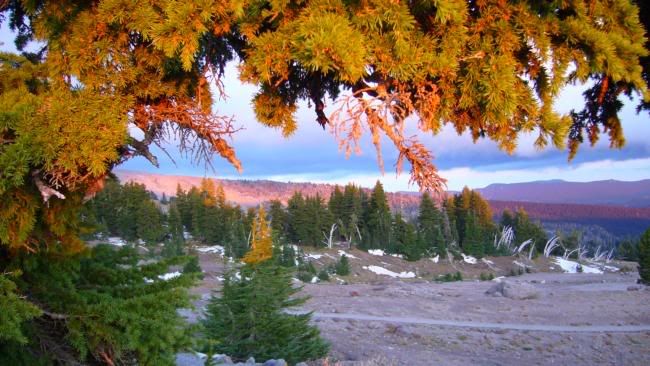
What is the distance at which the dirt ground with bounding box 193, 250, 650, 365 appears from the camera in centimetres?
1439

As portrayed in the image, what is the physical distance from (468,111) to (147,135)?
6.47 feet

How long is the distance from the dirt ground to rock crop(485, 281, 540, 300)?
0.52 meters

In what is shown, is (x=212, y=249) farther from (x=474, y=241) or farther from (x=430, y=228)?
(x=474, y=241)

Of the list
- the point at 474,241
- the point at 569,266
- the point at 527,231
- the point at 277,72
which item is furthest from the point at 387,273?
the point at 277,72

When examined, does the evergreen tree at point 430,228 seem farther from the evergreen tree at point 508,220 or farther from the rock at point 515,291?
the rock at point 515,291

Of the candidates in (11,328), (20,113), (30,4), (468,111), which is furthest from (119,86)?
(468,111)

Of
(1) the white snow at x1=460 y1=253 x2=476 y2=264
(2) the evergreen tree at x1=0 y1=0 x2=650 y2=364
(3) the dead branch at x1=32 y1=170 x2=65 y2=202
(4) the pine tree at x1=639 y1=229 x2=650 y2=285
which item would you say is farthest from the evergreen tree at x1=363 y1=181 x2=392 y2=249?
(3) the dead branch at x1=32 y1=170 x2=65 y2=202

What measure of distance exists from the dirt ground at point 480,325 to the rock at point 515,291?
52 cm

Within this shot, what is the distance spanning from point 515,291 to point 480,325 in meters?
8.93

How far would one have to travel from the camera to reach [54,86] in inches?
125

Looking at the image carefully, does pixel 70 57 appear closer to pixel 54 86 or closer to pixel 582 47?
pixel 54 86

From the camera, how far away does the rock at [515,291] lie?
91.1 feet

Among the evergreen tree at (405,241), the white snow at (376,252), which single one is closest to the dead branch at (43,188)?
the evergreen tree at (405,241)

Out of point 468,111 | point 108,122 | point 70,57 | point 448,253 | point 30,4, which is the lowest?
point 448,253
